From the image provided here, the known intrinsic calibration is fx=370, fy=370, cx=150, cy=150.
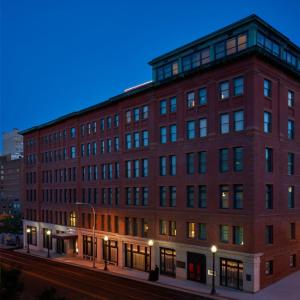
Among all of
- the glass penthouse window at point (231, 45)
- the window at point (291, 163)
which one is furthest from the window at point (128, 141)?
the window at point (291, 163)

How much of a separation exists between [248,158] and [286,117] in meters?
7.45

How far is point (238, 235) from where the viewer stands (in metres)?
34.2

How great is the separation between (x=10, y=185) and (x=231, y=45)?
147m

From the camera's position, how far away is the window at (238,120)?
34.7m

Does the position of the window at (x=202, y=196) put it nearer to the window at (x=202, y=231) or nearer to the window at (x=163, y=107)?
the window at (x=202, y=231)

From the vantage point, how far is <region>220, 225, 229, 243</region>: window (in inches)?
1390

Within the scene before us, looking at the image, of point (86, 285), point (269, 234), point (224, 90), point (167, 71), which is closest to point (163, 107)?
point (167, 71)

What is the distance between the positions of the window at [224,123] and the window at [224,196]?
5471mm

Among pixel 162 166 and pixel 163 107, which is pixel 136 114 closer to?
pixel 163 107

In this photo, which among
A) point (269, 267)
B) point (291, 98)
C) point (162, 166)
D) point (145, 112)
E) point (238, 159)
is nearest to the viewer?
point (269, 267)

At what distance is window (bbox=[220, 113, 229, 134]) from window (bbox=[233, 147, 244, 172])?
7.23 ft

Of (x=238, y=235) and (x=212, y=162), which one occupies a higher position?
(x=212, y=162)

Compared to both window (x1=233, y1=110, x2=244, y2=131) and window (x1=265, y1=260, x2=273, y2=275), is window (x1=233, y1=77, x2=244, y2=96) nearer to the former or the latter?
window (x1=233, y1=110, x2=244, y2=131)

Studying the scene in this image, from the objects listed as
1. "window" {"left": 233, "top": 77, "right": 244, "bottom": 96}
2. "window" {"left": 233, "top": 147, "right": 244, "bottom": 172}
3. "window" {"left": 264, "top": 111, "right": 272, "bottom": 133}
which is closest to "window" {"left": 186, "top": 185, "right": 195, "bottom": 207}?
"window" {"left": 233, "top": 147, "right": 244, "bottom": 172}
